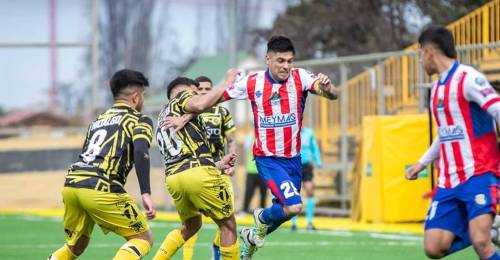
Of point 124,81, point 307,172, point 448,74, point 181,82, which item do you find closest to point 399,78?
point 307,172

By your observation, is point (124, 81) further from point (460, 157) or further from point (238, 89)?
point (460, 157)

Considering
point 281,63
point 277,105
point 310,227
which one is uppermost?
point 281,63

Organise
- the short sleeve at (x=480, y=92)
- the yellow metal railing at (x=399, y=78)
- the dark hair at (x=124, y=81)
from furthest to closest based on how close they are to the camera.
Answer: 1. the yellow metal railing at (x=399, y=78)
2. the dark hair at (x=124, y=81)
3. the short sleeve at (x=480, y=92)

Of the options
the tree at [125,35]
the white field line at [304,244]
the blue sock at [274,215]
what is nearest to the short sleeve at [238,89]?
the blue sock at [274,215]

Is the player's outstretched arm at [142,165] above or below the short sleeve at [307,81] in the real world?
below

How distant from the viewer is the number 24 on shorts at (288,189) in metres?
10.7

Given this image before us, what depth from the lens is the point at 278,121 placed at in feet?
35.3

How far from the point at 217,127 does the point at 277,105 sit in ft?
5.09

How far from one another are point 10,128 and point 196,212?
65.9 ft

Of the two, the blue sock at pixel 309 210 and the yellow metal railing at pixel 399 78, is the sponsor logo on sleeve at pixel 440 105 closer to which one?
the blue sock at pixel 309 210

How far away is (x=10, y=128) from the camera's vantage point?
30.0 m

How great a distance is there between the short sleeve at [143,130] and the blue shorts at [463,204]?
248 centimetres

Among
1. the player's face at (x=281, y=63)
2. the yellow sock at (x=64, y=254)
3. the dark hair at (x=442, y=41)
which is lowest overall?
the yellow sock at (x=64, y=254)

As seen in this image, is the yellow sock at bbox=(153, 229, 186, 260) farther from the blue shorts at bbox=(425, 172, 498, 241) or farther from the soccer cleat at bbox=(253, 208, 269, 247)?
the blue shorts at bbox=(425, 172, 498, 241)
